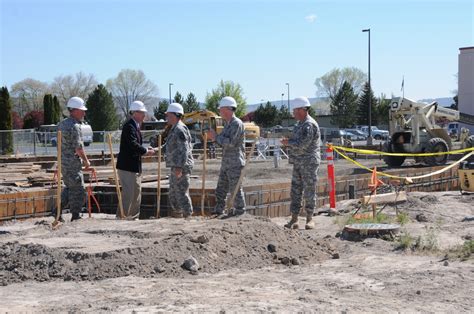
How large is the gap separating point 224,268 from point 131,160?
2.98 meters

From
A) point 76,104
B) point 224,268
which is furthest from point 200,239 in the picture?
point 76,104

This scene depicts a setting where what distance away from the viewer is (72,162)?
8.77 m

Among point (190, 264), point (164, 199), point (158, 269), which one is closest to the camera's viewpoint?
point (158, 269)

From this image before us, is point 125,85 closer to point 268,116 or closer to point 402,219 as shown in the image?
point 268,116

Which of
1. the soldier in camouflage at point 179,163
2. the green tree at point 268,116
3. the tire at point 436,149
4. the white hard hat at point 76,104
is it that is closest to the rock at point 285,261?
the soldier in camouflage at point 179,163

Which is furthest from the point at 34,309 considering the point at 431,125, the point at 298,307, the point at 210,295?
the point at 431,125

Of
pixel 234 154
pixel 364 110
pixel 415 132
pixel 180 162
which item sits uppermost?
pixel 364 110

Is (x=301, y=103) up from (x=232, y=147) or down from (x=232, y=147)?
up

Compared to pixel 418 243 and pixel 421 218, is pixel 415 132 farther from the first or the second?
pixel 418 243

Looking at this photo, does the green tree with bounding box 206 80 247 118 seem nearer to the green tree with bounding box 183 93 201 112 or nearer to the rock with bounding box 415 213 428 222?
the green tree with bounding box 183 93 201 112

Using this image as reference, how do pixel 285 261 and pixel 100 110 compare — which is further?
pixel 100 110

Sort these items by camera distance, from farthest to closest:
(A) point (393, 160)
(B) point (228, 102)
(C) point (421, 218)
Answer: (A) point (393, 160), (C) point (421, 218), (B) point (228, 102)

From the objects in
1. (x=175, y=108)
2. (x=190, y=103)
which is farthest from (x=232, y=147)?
(x=190, y=103)

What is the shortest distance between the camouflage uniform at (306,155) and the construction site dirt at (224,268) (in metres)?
0.52
